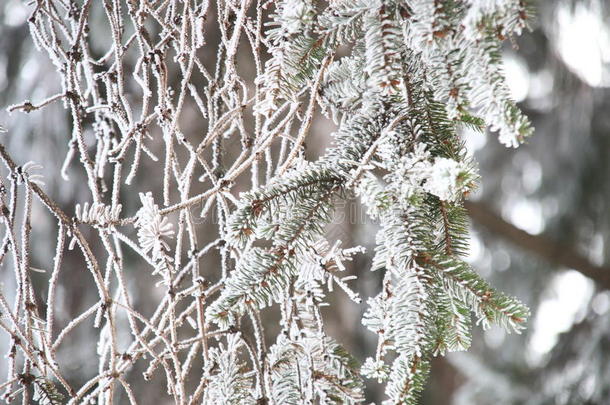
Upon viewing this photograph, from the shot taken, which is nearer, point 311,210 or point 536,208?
point 311,210

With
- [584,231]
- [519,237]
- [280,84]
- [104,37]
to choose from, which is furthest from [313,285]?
[584,231]

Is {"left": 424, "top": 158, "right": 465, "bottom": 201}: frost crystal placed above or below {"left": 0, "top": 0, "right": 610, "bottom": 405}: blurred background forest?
below

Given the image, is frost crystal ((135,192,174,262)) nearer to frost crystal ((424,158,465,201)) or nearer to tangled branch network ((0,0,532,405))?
tangled branch network ((0,0,532,405))

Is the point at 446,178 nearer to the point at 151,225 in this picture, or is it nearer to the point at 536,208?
the point at 151,225

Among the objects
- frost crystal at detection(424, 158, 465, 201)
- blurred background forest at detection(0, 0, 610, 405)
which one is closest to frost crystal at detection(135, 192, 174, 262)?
frost crystal at detection(424, 158, 465, 201)

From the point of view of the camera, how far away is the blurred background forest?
1483mm

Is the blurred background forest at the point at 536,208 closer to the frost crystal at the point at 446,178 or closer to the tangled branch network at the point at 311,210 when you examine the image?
the tangled branch network at the point at 311,210

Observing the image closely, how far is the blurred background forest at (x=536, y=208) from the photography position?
1.48 m

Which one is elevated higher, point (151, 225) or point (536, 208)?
point (536, 208)

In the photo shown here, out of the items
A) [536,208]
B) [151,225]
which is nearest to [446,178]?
[151,225]

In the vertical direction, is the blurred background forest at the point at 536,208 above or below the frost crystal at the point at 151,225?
above

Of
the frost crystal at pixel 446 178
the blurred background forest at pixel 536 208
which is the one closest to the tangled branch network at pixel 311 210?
the frost crystal at pixel 446 178

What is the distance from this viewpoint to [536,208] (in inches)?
99.8

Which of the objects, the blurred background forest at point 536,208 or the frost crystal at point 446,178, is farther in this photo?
the blurred background forest at point 536,208
